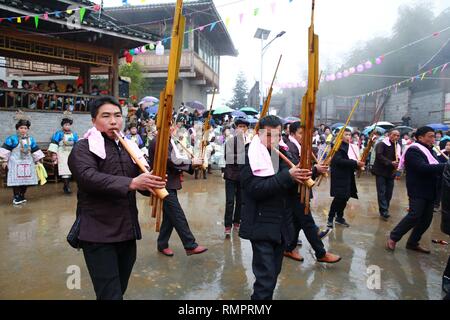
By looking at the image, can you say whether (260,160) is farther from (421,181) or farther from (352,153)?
(352,153)

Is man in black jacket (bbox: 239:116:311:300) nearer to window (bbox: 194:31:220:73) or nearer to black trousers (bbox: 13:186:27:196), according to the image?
black trousers (bbox: 13:186:27:196)

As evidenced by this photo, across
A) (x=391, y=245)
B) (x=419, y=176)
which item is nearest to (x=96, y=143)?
(x=419, y=176)

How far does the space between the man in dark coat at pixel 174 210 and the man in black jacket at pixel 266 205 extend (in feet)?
4.42

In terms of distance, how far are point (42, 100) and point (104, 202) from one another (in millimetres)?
9077

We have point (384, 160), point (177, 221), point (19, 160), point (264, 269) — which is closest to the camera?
point (264, 269)

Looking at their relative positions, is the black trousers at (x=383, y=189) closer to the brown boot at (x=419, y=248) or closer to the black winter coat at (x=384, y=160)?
the black winter coat at (x=384, y=160)

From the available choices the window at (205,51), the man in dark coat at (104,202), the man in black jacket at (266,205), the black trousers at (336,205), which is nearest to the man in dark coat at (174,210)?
the man in black jacket at (266,205)

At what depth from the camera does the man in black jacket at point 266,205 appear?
2.54 meters

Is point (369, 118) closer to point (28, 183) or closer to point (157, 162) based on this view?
point (28, 183)

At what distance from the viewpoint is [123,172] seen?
2207mm

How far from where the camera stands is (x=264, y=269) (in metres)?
2.59

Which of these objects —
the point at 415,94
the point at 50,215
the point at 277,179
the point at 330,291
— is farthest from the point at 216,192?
the point at 415,94

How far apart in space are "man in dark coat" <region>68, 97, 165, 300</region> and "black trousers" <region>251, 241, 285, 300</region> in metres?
0.95

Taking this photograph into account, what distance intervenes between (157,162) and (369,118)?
24.4 m
